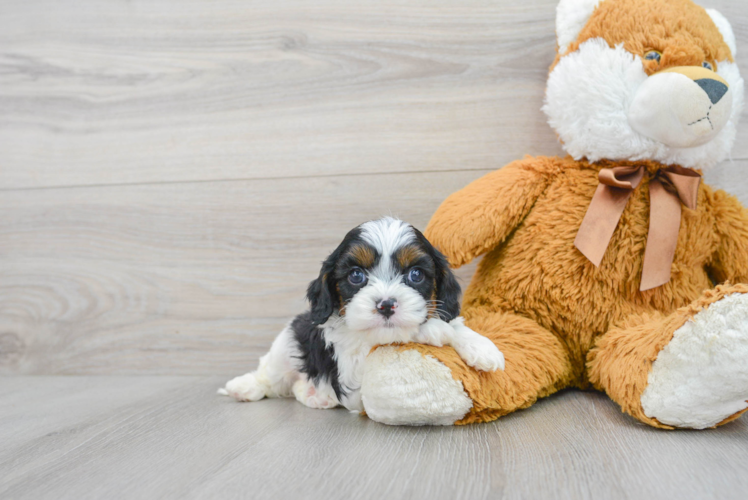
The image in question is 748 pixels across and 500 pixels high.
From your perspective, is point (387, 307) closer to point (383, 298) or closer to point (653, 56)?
point (383, 298)

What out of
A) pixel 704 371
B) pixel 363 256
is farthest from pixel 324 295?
pixel 704 371

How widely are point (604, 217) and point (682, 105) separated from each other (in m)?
0.28

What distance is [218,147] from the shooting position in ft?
5.80

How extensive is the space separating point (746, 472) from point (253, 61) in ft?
5.19

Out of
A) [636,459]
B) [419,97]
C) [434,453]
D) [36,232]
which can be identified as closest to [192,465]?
[434,453]

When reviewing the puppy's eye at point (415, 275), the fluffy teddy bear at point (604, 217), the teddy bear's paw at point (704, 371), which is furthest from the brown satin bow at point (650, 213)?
the puppy's eye at point (415, 275)

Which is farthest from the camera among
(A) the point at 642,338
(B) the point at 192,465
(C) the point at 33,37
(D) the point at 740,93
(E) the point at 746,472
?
(C) the point at 33,37

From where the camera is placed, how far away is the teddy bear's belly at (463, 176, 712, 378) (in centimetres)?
128

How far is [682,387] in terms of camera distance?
100 centimetres

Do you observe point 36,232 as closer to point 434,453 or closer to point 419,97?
point 419,97

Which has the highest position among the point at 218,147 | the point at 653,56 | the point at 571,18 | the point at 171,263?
the point at 571,18

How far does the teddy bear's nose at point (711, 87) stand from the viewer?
118 centimetres

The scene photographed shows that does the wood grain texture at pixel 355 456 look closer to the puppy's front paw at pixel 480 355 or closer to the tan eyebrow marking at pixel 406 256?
the puppy's front paw at pixel 480 355

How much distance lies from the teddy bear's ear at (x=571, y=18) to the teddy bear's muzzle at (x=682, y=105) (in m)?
0.22
